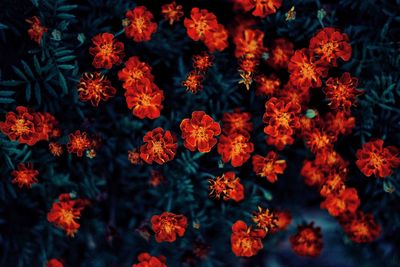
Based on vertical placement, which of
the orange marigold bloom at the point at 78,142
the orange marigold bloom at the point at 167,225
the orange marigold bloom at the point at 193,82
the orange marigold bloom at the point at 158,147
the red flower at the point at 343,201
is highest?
the orange marigold bloom at the point at 193,82

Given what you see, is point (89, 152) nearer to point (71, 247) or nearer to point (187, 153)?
point (187, 153)

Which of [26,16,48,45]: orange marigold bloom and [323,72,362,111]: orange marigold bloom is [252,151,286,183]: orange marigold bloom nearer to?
[323,72,362,111]: orange marigold bloom

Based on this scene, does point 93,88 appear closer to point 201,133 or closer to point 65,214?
point 201,133

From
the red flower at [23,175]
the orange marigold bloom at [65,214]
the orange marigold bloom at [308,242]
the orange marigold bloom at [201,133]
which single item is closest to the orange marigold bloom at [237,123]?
the orange marigold bloom at [201,133]

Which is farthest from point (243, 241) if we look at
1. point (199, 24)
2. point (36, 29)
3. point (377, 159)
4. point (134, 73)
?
point (36, 29)

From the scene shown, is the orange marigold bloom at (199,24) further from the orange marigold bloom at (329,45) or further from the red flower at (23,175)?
the red flower at (23,175)
